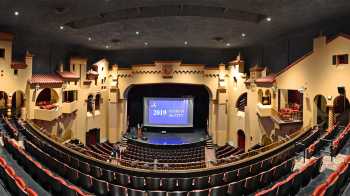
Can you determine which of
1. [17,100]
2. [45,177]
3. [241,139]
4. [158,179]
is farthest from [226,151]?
[45,177]

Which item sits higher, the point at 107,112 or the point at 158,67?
the point at 158,67

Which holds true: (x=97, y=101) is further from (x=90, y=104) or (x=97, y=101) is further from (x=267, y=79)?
(x=267, y=79)

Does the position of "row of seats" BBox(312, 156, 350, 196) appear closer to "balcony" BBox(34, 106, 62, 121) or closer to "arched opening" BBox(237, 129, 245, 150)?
"balcony" BBox(34, 106, 62, 121)

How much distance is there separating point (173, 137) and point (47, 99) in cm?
1075

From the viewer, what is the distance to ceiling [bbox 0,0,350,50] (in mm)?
11250

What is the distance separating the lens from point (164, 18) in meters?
13.6

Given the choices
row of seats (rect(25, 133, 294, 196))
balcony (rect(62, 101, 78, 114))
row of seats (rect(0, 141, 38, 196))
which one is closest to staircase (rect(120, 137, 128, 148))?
balcony (rect(62, 101, 78, 114))

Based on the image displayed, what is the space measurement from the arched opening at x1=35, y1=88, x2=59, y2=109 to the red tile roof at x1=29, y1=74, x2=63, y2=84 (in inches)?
34.5

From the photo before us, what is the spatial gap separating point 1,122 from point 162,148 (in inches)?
443

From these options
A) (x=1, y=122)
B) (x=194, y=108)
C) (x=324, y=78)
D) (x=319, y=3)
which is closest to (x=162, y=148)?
(x=194, y=108)

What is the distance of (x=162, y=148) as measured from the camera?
21.1 m

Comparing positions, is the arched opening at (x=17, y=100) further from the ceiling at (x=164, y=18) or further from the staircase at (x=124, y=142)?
the staircase at (x=124, y=142)

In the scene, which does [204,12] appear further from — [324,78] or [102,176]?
[102,176]

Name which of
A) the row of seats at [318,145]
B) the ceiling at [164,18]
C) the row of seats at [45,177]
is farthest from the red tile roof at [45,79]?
the row of seats at [318,145]
